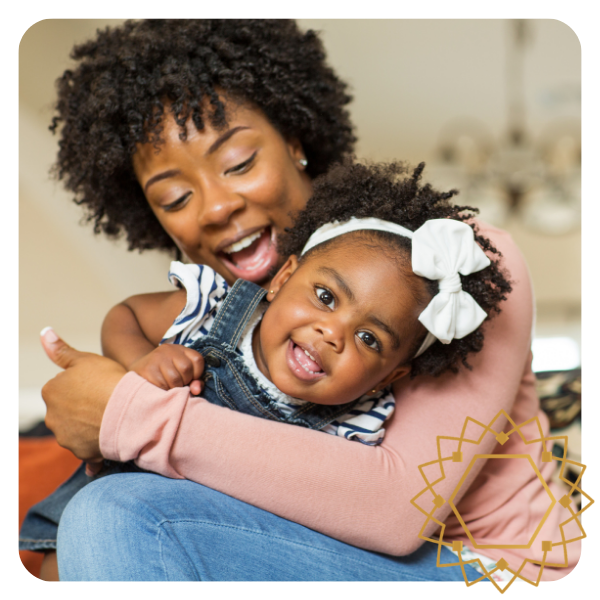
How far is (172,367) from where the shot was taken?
1.19 m

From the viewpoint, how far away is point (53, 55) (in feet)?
8.25

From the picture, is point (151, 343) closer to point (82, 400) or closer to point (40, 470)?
point (82, 400)

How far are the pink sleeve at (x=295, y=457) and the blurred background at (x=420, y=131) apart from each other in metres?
1.83

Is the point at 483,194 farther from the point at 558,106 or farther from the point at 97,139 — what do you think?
the point at 97,139

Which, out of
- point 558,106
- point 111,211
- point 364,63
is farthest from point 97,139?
point 558,106

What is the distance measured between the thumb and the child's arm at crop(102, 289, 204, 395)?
0.11 metres

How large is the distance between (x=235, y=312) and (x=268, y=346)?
145 millimetres

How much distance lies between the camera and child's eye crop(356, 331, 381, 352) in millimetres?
1243

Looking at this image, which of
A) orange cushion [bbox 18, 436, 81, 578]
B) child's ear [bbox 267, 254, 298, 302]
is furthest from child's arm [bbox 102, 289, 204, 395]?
orange cushion [bbox 18, 436, 81, 578]

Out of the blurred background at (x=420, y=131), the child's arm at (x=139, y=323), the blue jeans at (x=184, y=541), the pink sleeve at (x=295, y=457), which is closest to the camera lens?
the blue jeans at (x=184, y=541)

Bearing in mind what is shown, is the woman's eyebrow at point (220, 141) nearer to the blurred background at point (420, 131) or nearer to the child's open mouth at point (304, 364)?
the child's open mouth at point (304, 364)

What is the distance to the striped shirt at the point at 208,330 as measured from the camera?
131 cm

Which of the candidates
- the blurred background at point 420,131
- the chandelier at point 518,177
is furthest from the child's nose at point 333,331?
the chandelier at point 518,177

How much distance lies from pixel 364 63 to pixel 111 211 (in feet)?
10.2
